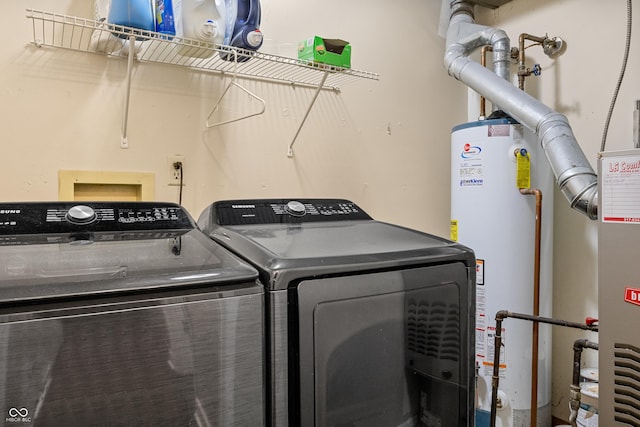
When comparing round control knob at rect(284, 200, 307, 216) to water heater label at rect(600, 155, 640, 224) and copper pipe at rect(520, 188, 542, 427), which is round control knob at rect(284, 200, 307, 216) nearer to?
water heater label at rect(600, 155, 640, 224)

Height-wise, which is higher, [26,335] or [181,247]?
[181,247]

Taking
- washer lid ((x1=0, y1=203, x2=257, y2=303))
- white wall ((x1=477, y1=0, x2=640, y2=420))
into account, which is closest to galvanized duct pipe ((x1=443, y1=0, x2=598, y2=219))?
white wall ((x1=477, y1=0, x2=640, y2=420))

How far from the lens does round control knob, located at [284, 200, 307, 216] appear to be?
58.4 inches

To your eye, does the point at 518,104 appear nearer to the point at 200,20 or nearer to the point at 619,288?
the point at 619,288

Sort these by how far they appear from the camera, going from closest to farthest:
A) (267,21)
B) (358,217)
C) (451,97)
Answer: (358,217)
(267,21)
(451,97)

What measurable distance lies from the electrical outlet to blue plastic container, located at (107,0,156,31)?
532 millimetres

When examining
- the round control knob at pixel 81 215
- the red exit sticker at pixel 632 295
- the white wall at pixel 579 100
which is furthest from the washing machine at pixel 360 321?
the white wall at pixel 579 100

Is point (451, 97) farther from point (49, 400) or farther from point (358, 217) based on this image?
point (49, 400)

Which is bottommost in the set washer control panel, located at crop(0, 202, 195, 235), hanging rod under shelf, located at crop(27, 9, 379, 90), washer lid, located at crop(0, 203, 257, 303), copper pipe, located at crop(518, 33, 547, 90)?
washer lid, located at crop(0, 203, 257, 303)

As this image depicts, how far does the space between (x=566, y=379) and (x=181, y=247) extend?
214cm

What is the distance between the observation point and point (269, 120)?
1963 mm

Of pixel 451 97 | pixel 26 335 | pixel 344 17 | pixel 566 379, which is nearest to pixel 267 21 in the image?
pixel 344 17

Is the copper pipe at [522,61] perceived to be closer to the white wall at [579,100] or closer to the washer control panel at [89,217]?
the white wall at [579,100]

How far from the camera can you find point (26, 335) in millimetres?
723
